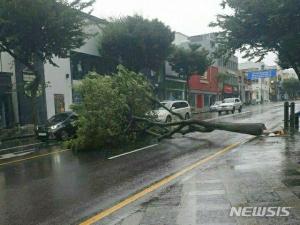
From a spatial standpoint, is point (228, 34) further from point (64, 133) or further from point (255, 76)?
point (255, 76)

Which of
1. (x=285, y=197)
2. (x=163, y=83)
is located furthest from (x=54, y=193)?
(x=163, y=83)

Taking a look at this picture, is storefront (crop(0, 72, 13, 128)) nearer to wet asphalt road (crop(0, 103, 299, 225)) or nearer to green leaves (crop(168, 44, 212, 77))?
wet asphalt road (crop(0, 103, 299, 225))

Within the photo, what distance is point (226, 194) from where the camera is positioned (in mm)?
6867

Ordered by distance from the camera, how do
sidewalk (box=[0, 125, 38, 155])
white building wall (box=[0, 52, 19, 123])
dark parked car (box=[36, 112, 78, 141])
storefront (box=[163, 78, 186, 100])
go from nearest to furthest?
dark parked car (box=[36, 112, 78, 141]) < sidewalk (box=[0, 125, 38, 155]) < white building wall (box=[0, 52, 19, 123]) < storefront (box=[163, 78, 186, 100])

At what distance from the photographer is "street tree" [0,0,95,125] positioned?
20.8 m

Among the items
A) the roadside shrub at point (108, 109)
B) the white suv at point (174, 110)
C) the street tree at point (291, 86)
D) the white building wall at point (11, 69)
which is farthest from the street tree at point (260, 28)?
the street tree at point (291, 86)

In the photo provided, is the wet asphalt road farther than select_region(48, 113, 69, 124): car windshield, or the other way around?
select_region(48, 113, 69, 124): car windshield

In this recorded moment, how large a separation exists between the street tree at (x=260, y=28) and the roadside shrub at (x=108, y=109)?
4996 mm

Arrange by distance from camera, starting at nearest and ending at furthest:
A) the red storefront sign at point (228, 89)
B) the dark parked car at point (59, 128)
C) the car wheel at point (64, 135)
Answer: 1. the dark parked car at point (59, 128)
2. the car wheel at point (64, 135)
3. the red storefront sign at point (228, 89)

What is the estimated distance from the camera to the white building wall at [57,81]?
30984mm

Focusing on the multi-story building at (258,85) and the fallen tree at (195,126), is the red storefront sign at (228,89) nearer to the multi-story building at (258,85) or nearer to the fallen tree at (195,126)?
the multi-story building at (258,85)

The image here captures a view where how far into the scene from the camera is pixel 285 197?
643cm

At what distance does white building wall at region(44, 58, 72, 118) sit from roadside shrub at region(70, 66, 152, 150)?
1458 centimetres

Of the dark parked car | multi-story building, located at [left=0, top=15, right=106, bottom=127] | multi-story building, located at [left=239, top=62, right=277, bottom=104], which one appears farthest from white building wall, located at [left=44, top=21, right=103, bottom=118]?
multi-story building, located at [left=239, top=62, right=277, bottom=104]
